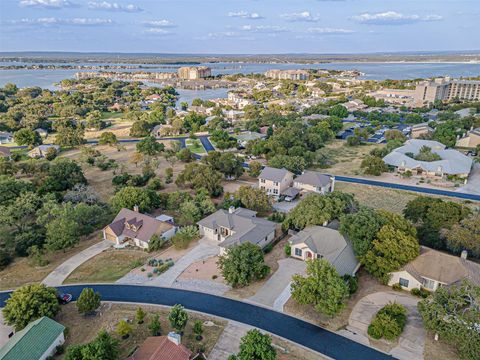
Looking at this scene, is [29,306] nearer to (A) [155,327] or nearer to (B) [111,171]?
(A) [155,327]

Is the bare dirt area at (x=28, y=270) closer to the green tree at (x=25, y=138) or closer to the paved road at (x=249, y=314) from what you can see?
the paved road at (x=249, y=314)

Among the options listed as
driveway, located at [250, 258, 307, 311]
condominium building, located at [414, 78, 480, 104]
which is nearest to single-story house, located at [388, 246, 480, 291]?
driveway, located at [250, 258, 307, 311]

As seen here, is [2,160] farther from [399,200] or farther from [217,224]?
[399,200]

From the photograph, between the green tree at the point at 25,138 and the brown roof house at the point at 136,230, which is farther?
the green tree at the point at 25,138

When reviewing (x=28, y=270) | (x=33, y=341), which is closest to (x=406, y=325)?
(x=33, y=341)

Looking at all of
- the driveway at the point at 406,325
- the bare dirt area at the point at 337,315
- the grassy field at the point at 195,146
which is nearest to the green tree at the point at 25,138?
the grassy field at the point at 195,146
